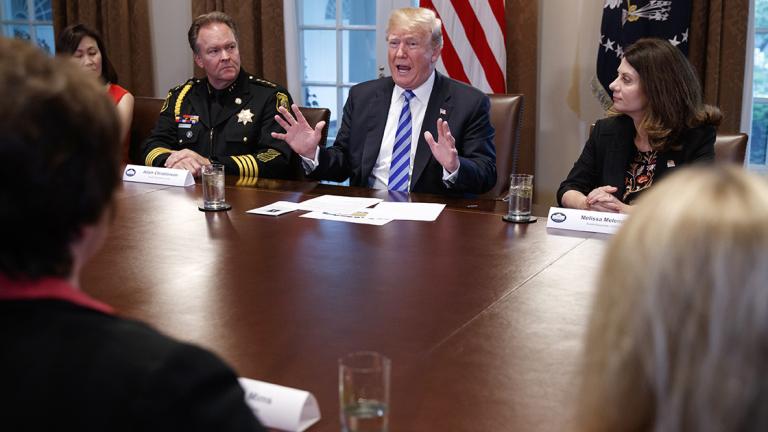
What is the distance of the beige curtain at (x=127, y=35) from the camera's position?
5.26 m

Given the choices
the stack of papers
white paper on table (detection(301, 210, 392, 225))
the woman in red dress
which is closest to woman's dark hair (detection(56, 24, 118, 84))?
the woman in red dress

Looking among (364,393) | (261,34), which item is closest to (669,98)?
(364,393)

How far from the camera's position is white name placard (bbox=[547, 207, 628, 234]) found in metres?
2.26

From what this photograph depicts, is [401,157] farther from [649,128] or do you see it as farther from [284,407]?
[284,407]

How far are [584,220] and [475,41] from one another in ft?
7.30

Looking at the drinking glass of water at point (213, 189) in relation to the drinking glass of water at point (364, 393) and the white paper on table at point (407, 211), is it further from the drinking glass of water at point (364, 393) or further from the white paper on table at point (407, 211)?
the drinking glass of water at point (364, 393)

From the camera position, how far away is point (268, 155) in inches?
138

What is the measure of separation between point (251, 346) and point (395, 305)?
0.34 meters

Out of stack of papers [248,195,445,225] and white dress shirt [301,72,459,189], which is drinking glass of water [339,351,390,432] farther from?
white dress shirt [301,72,459,189]

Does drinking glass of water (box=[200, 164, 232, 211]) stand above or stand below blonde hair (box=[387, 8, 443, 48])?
below

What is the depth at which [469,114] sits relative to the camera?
3219 mm

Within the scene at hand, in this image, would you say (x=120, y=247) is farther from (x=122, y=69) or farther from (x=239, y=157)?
(x=122, y=69)

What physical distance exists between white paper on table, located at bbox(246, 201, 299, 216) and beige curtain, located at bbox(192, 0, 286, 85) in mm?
2393

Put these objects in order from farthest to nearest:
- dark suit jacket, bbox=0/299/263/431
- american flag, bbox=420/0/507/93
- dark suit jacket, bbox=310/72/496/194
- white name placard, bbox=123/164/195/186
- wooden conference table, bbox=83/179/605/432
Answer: american flag, bbox=420/0/507/93, dark suit jacket, bbox=310/72/496/194, white name placard, bbox=123/164/195/186, wooden conference table, bbox=83/179/605/432, dark suit jacket, bbox=0/299/263/431
